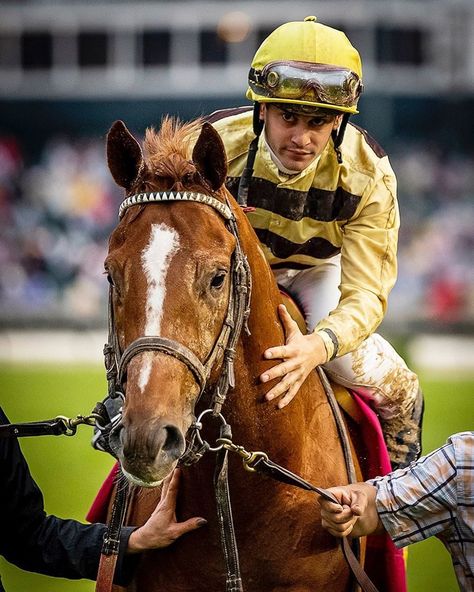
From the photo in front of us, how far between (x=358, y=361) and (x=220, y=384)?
1050 millimetres

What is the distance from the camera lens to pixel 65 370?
46.9 ft

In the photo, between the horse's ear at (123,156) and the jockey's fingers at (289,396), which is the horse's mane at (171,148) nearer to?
the horse's ear at (123,156)

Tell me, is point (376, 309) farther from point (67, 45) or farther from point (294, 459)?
point (67, 45)

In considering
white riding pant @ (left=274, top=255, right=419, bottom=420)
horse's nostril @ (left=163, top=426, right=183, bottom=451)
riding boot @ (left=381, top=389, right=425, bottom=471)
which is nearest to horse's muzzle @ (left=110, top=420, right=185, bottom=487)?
horse's nostril @ (left=163, top=426, right=183, bottom=451)

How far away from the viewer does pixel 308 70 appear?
3826mm

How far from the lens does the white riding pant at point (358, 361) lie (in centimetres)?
417

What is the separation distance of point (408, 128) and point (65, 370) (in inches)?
554

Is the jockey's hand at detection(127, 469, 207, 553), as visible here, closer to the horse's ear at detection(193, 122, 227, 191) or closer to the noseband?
the noseband

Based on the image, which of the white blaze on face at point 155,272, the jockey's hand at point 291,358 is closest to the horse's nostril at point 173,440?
the white blaze on face at point 155,272

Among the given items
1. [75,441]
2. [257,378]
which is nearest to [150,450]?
[257,378]

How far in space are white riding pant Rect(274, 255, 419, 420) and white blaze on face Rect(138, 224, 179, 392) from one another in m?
1.17

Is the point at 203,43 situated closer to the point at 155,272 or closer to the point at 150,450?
the point at 155,272

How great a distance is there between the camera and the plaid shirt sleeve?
321 centimetres

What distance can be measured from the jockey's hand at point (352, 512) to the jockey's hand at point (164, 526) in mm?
346
